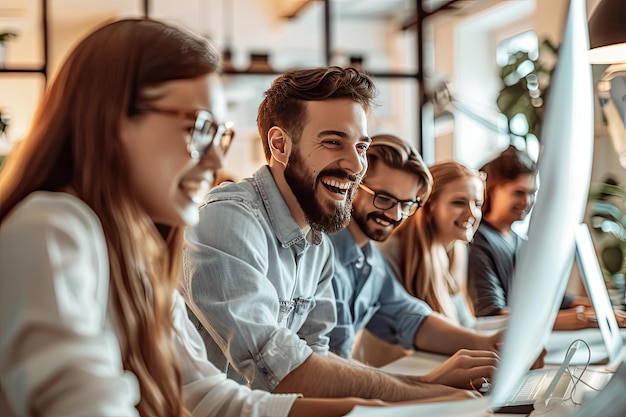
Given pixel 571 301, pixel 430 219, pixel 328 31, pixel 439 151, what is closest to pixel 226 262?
pixel 430 219

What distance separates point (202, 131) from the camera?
50cm

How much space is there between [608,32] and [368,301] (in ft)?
1.34

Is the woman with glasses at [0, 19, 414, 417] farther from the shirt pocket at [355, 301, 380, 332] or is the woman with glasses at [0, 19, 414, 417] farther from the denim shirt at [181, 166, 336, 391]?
the shirt pocket at [355, 301, 380, 332]

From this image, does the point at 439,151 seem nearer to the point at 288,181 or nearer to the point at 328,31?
the point at 328,31

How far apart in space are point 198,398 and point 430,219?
0.26m

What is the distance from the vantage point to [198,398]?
22.7 inches

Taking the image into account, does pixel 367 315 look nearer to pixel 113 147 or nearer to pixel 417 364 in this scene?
pixel 417 364

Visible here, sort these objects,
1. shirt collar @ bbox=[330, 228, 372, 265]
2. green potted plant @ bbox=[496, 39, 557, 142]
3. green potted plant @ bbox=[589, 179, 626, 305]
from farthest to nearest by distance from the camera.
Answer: green potted plant @ bbox=[496, 39, 557, 142] < green potted plant @ bbox=[589, 179, 626, 305] < shirt collar @ bbox=[330, 228, 372, 265]

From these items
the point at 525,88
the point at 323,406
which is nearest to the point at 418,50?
the point at 525,88

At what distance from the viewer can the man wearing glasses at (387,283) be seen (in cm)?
66

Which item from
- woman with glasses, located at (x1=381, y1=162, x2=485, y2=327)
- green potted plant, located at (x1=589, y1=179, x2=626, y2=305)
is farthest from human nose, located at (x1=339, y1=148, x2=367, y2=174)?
green potted plant, located at (x1=589, y1=179, x2=626, y2=305)

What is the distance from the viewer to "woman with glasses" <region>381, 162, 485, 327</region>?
721 millimetres

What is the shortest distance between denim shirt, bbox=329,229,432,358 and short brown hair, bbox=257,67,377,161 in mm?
103

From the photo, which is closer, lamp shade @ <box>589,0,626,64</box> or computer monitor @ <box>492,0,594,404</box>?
computer monitor @ <box>492,0,594,404</box>
